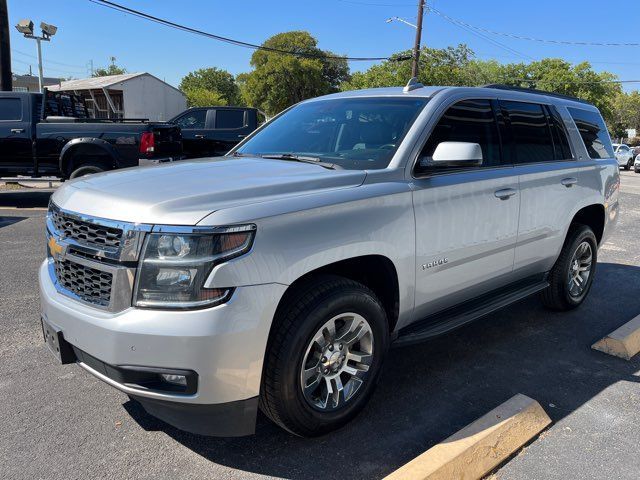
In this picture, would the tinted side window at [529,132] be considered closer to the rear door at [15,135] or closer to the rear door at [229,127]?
the rear door at [229,127]

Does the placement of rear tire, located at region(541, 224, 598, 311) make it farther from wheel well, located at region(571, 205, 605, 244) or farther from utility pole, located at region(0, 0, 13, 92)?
utility pole, located at region(0, 0, 13, 92)

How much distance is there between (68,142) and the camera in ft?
33.1

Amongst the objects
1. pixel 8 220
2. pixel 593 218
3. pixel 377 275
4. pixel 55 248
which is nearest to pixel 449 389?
pixel 377 275

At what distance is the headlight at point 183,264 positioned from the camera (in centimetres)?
234

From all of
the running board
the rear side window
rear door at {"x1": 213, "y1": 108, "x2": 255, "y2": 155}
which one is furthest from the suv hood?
rear door at {"x1": 213, "y1": 108, "x2": 255, "y2": 155}

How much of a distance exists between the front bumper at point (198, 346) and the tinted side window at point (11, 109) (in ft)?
31.7

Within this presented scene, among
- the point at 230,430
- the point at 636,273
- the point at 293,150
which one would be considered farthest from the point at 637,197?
the point at 230,430

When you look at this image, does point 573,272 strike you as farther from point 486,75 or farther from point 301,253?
point 486,75

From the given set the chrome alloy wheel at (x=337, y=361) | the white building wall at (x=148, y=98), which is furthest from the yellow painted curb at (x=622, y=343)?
the white building wall at (x=148, y=98)

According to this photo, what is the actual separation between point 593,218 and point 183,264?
175 inches

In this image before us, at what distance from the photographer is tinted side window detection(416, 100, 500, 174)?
349 centimetres

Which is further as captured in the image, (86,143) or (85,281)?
(86,143)

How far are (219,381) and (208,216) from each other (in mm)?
727

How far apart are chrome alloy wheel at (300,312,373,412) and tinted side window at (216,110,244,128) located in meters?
10.6
